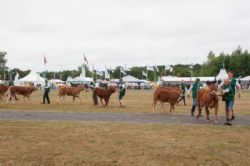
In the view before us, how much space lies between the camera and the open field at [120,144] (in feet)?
29.1

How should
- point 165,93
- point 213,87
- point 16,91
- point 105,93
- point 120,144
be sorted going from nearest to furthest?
point 120,144 → point 213,87 → point 165,93 → point 105,93 → point 16,91

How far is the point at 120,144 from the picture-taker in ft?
34.7

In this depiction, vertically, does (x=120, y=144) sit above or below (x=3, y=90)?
below

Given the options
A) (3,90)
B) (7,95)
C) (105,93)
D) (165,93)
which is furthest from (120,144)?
(3,90)

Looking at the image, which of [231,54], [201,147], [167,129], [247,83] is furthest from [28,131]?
[231,54]

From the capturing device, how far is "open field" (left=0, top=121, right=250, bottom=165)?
888 cm

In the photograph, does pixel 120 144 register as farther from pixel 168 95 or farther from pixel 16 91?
pixel 16 91

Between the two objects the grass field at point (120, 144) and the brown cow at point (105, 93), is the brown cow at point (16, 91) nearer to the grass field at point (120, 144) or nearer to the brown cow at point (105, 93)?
the brown cow at point (105, 93)

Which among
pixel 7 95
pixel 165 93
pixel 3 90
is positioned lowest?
pixel 7 95

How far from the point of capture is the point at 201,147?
10336 millimetres

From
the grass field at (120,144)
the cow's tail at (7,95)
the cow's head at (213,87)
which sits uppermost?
the cow's head at (213,87)

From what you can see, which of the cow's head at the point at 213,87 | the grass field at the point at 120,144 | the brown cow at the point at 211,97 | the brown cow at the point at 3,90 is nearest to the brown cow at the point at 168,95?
the brown cow at the point at 211,97

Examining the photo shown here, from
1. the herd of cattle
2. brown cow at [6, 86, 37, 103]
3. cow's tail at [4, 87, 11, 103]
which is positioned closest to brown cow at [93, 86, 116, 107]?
the herd of cattle

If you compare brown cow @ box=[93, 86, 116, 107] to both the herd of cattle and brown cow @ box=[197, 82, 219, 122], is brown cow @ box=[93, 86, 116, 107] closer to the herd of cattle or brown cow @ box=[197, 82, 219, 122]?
the herd of cattle
